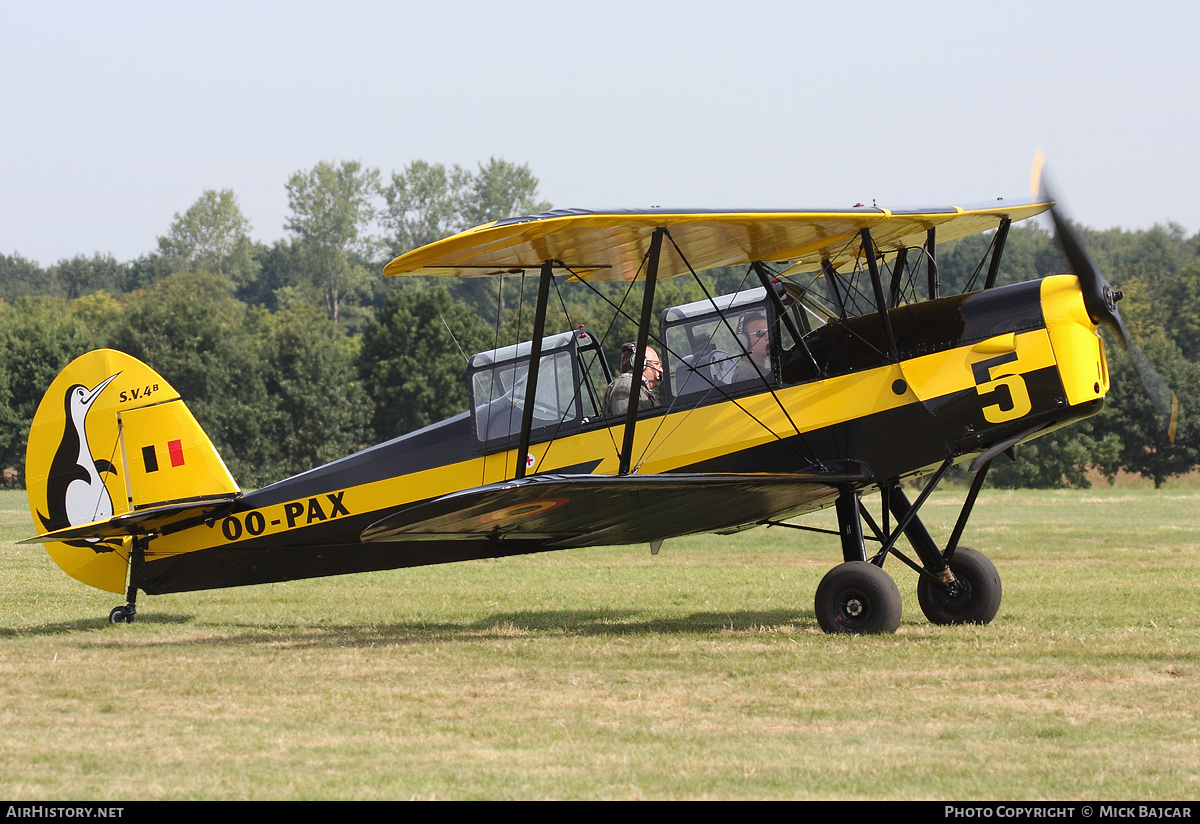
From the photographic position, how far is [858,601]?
333 inches

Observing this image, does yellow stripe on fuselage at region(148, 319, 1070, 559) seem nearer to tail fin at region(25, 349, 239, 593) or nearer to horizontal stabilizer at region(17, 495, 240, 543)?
horizontal stabilizer at region(17, 495, 240, 543)

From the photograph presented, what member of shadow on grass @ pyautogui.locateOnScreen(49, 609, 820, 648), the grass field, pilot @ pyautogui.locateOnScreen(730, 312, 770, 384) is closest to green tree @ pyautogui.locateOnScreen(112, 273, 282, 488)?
the grass field

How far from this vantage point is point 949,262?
72.9 metres

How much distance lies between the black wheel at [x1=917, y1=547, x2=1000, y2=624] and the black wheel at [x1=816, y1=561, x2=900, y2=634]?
976 millimetres

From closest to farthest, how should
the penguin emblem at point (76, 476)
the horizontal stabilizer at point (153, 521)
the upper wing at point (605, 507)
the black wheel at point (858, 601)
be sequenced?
1. the upper wing at point (605, 507)
2. the black wheel at point (858, 601)
3. the horizontal stabilizer at point (153, 521)
4. the penguin emblem at point (76, 476)

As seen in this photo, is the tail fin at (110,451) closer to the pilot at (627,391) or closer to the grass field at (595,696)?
the grass field at (595,696)

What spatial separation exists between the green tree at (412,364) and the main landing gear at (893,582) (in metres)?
44.5

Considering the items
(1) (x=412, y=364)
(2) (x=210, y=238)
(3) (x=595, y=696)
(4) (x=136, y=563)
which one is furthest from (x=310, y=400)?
(2) (x=210, y=238)

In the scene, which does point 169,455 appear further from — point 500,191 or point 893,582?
point 500,191

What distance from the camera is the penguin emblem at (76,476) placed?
10.1 metres

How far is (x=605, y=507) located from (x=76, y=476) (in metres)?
4.76

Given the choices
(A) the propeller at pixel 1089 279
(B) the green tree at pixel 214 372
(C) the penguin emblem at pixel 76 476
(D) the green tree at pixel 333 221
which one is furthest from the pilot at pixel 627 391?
(D) the green tree at pixel 333 221
